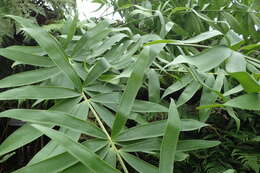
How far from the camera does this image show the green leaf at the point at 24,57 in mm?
400

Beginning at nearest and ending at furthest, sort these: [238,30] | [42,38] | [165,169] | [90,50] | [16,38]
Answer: [165,169]
[42,38]
[90,50]
[238,30]
[16,38]

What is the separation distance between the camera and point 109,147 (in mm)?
318

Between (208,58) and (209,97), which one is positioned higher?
(208,58)

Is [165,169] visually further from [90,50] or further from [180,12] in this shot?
[180,12]

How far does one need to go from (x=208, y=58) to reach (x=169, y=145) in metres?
0.15

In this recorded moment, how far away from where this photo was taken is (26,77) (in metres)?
0.40

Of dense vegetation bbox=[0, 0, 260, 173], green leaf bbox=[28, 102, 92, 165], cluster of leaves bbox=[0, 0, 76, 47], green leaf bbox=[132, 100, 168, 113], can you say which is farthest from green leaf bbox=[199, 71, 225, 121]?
cluster of leaves bbox=[0, 0, 76, 47]

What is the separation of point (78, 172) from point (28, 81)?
0.60 feet

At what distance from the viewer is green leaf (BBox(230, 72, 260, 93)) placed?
0.29 m

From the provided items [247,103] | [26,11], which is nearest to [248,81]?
[247,103]

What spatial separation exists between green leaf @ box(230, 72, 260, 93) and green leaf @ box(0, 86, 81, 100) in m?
0.23

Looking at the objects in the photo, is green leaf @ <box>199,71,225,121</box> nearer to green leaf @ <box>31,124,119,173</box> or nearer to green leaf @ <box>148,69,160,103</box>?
green leaf @ <box>148,69,160,103</box>

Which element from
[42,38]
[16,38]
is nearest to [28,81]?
[42,38]

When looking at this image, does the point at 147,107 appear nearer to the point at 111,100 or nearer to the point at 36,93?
the point at 111,100
